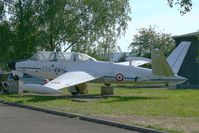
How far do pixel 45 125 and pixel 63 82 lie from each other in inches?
466

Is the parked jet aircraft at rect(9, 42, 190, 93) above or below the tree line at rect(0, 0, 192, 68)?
below

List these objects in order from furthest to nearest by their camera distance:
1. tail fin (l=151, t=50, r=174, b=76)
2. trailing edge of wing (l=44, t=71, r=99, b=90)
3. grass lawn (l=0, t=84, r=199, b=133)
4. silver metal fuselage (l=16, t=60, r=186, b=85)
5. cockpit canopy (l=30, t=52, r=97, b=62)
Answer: cockpit canopy (l=30, t=52, r=97, b=62), silver metal fuselage (l=16, t=60, r=186, b=85), trailing edge of wing (l=44, t=71, r=99, b=90), tail fin (l=151, t=50, r=174, b=76), grass lawn (l=0, t=84, r=199, b=133)

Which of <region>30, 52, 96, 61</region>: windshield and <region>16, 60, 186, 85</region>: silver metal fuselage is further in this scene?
<region>30, 52, 96, 61</region>: windshield

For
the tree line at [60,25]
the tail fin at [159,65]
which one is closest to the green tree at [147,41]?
the tree line at [60,25]

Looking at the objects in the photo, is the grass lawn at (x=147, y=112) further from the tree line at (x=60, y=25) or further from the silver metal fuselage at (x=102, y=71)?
the tree line at (x=60, y=25)

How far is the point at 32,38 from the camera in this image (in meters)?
43.5

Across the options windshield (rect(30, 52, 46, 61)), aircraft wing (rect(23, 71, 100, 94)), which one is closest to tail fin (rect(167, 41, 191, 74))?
aircraft wing (rect(23, 71, 100, 94))

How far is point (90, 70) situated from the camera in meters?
32.4

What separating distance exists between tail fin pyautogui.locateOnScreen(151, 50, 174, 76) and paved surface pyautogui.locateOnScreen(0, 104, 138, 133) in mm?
8151

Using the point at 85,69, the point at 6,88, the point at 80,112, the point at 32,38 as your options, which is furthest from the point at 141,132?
the point at 32,38

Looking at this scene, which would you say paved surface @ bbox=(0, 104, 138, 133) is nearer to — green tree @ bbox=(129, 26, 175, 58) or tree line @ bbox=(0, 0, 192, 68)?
tree line @ bbox=(0, 0, 192, 68)

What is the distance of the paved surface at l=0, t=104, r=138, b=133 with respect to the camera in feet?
50.9

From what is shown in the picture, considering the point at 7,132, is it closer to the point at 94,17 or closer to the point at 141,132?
the point at 141,132

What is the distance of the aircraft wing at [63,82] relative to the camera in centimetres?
2694
